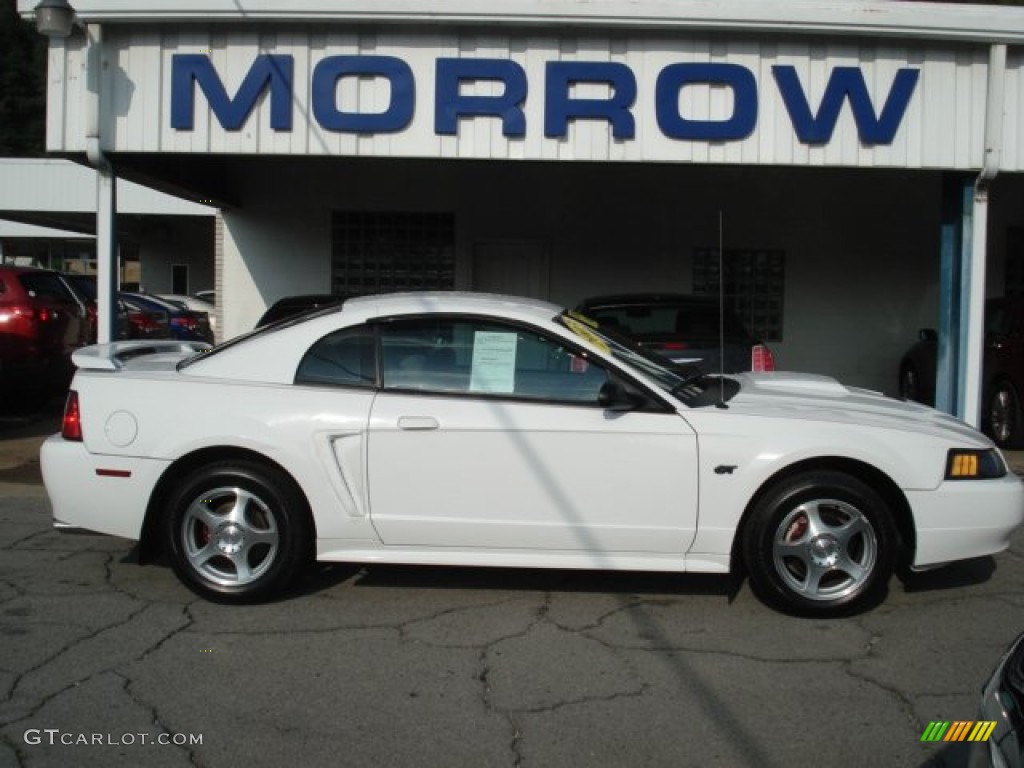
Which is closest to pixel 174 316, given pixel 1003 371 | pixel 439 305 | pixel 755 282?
pixel 755 282

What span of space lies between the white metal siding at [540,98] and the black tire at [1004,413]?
2503 millimetres

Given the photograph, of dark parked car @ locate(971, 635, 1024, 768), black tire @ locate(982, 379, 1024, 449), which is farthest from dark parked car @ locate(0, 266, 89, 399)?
dark parked car @ locate(971, 635, 1024, 768)

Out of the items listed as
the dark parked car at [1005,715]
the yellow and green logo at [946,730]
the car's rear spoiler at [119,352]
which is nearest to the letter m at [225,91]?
the car's rear spoiler at [119,352]

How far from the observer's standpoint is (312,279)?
43.5 feet

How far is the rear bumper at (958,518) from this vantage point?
4.87 metres

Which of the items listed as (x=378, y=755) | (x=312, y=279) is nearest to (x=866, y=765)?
(x=378, y=755)

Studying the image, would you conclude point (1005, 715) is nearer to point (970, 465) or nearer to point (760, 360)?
point (970, 465)

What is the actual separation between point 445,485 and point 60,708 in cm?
190

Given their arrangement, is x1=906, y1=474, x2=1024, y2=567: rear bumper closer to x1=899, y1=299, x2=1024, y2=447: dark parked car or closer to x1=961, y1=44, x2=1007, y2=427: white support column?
x1=961, y1=44, x2=1007, y2=427: white support column

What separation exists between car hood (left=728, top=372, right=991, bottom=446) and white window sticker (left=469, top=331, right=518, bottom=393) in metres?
1.12

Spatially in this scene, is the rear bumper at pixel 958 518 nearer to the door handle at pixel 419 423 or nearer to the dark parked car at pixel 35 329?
the door handle at pixel 419 423

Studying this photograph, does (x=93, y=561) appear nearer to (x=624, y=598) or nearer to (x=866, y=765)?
(x=624, y=598)

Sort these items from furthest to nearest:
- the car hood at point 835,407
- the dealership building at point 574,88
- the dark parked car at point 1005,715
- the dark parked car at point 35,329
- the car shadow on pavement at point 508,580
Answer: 1. the dark parked car at point 35,329
2. the dealership building at point 574,88
3. the car shadow on pavement at point 508,580
4. the car hood at point 835,407
5. the dark parked car at point 1005,715

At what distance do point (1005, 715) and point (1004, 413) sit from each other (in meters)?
8.74
